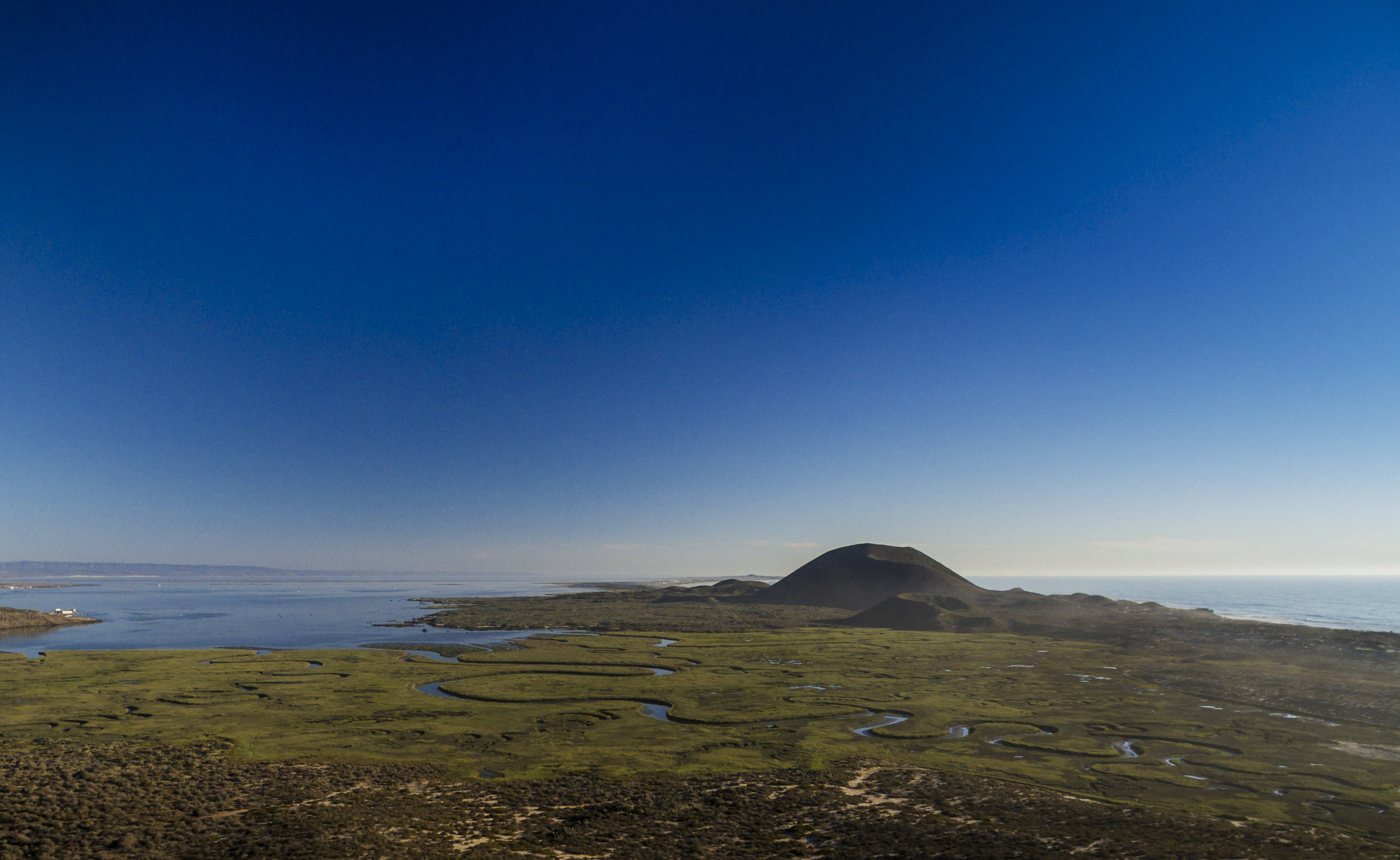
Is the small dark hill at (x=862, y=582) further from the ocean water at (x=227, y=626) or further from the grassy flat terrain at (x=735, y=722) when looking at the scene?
the grassy flat terrain at (x=735, y=722)

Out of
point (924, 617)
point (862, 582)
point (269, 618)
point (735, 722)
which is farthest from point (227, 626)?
point (862, 582)

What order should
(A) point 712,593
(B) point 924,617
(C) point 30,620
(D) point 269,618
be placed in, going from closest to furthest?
(C) point 30,620, (B) point 924,617, (D) point 269,618, (A) point 712,593

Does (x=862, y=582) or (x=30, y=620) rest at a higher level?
(x=862, y=582)

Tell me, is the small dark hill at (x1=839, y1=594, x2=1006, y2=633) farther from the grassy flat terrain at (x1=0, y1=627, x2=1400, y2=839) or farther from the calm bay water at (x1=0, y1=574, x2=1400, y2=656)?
the calm bay water at (x1=0, y1=574, x2=1400, y2=656)

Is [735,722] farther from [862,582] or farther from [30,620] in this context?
[862,582]

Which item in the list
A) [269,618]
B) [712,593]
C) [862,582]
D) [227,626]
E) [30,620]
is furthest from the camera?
[712,593]

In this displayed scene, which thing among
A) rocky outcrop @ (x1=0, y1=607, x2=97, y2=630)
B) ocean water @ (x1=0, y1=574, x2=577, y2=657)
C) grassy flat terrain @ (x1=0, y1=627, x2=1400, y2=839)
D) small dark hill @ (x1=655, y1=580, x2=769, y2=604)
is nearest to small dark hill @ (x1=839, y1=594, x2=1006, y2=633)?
grassy flat terrain @ (x1=0, y1=627, x2=1400, y2=839)
